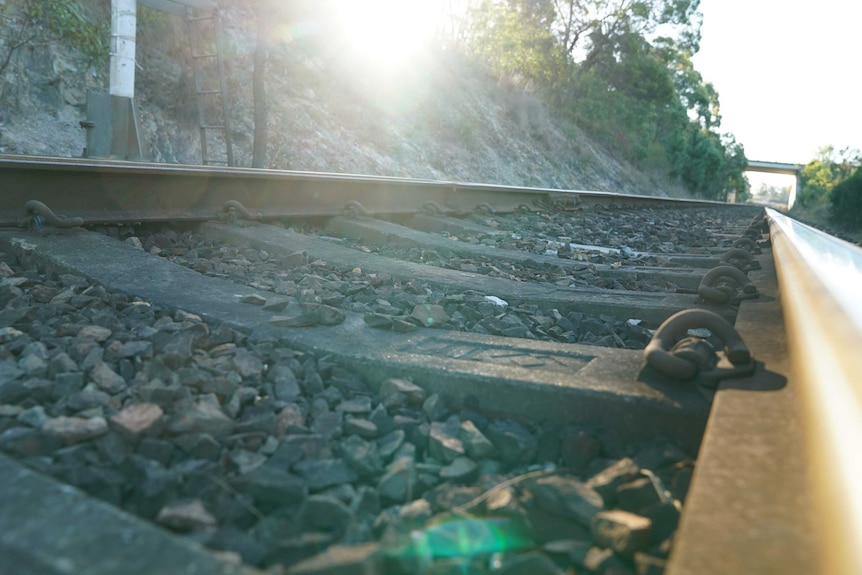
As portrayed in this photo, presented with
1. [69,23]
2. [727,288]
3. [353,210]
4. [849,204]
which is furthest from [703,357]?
[849,204]

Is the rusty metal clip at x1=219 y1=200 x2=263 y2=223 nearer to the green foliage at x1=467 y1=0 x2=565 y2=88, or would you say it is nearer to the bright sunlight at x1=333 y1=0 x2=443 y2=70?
the bright sunlight at x1=333 y1=0 x2=443 y2=70

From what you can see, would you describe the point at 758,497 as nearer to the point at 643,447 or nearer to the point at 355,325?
the point at 643,447

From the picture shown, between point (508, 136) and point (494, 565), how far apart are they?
20312mm

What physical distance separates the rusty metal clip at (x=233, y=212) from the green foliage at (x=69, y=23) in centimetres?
772

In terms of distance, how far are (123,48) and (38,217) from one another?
7.15 m

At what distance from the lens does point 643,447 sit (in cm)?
134

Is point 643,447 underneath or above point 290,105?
underneath

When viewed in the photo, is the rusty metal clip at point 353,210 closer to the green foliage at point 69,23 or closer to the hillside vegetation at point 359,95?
the hillside vegetation at point 359,95

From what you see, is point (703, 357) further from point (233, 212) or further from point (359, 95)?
point (359, 95)

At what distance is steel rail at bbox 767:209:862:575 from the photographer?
2.10 ft

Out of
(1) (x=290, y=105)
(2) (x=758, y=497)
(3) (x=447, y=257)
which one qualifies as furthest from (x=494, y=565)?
(1) (x=290, y=105)

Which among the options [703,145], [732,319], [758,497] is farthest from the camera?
[703,145]

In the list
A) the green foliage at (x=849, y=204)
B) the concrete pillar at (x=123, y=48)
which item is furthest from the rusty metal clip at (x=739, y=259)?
the green foliage at (x=849, y=204)

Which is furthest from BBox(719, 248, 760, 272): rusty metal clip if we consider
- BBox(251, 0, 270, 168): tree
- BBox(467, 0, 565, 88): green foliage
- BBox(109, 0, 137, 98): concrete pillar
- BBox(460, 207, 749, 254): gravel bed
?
A: BBox(467, 0, 565, 88): green foliage
